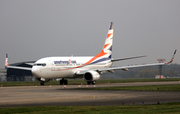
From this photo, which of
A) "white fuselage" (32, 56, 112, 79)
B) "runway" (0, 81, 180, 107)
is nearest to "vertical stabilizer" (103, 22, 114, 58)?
"white fuselage" (32, 56, 112, 79)

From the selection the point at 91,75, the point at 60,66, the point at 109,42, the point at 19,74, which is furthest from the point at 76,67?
the point at 19,74

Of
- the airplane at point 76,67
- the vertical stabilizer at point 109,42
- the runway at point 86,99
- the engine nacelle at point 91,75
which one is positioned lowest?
the runway at point 86,99

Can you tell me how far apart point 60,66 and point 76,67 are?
3.81m

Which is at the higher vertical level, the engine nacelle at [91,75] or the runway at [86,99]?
the engine nacelle at [91,75]

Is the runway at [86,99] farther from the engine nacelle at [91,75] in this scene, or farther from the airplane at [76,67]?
the engine nacelle at [91,75]

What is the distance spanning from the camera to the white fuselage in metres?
45.2

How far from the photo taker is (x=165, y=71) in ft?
324

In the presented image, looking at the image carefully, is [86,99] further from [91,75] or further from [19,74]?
[19,74]

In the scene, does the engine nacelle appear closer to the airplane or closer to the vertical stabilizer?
the airplane

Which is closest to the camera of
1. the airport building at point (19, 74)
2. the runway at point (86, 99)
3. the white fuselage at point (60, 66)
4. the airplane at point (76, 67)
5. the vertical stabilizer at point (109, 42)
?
the runway at point (86, 99)

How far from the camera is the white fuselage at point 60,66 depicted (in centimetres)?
4516

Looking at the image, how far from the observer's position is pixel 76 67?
166ft

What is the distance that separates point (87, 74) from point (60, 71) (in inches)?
163

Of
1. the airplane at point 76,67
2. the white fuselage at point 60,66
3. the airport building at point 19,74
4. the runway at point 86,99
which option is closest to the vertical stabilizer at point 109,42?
the airplane at point 76,67
